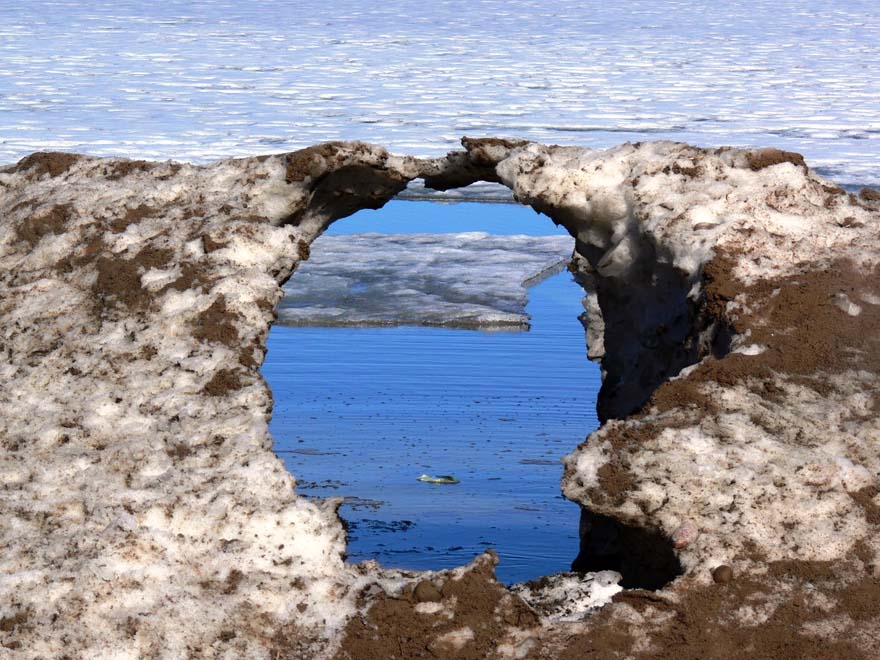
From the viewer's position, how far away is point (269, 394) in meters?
4.11

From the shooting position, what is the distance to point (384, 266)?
11047 millimetres

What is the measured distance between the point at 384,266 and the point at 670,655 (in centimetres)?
795

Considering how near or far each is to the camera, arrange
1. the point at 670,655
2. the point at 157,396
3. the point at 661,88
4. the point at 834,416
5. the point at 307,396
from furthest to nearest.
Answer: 1. the point at 661,88
2. the point at 307,396
3. the point at 157,396
4. the point at 834,416
5. the point at 670,655

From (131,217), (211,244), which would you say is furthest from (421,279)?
(211,244)

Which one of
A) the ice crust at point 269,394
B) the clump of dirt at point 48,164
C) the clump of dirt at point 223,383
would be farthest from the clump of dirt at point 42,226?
the clump of dirt at point 223,383

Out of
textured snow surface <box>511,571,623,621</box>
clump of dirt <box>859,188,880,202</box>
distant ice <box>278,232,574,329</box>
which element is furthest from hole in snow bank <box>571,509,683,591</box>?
distant ice <box>278,232,574,329</box>

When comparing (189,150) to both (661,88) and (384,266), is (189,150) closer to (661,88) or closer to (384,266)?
(384,266)

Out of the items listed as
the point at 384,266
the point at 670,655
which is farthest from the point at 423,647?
the point at 384,266

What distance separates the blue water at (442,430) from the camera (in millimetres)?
5828

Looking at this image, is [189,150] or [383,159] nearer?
[383,159]

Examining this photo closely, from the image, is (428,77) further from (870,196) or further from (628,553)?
(628,553)

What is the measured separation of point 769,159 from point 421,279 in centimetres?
600

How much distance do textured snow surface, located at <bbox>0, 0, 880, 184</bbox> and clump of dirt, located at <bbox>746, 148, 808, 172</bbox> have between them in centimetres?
801

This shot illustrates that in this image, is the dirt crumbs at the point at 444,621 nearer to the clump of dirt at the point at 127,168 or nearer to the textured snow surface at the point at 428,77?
the clump of dirt at the point at 127,168
